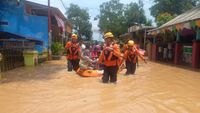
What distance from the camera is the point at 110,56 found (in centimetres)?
1105

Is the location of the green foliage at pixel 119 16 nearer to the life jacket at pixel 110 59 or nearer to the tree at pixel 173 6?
the tree at pixel 173 6

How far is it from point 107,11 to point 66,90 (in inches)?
2212

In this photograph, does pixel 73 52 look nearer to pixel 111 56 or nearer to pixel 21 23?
pixel 111 56

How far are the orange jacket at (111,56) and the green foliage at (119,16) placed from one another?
43.0m

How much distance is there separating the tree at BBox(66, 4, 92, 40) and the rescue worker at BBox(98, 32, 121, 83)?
5484 centimetres

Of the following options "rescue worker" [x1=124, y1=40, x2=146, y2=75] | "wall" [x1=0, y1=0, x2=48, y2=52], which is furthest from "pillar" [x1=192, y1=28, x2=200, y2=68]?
"wall" [x1=0, y1=0, x2=48, y2=52]

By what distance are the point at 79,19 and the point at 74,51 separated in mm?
53062

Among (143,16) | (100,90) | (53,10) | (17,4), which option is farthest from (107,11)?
(100,90)

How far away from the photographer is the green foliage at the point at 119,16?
178 ft

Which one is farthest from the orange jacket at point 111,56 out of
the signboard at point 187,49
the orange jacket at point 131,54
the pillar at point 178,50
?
the pillar at point 178,50

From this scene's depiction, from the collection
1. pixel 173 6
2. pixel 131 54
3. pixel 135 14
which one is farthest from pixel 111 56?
pixel 135 14

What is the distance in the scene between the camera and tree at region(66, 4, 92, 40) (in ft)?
217

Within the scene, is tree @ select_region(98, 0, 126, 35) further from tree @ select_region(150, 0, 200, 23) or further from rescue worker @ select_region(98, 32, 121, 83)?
rescue worker @ select_region(98, 32, 121, 83)

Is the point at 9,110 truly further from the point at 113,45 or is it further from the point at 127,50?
the point at 127,50
